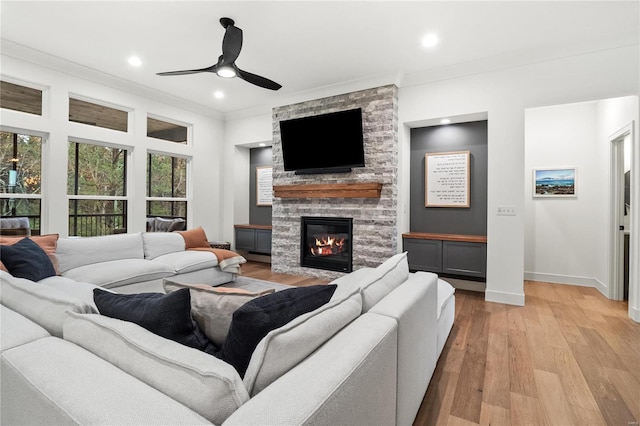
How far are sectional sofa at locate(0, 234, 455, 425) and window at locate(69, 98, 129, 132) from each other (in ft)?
12.4

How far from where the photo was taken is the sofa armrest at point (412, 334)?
1336mm

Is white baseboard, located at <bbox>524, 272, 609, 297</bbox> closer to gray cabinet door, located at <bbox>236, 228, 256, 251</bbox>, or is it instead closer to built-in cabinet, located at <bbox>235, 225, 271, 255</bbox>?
built-in cabinet, located at <bbox>235, 225, 271, 255</bbox>

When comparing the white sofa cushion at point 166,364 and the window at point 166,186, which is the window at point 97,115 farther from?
the white sofa cushion at point 166,364

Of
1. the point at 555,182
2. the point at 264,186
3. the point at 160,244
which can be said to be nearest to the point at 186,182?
the point at 264,186

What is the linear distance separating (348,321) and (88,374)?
31.4 inches

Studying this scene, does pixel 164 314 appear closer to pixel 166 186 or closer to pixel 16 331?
pixel 16 331

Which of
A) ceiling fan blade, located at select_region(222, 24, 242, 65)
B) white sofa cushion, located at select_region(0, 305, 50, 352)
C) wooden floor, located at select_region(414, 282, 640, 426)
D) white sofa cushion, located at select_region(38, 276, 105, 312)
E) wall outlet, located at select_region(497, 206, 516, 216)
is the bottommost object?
wooden floor, located at select_region(414, 282, 640, 426)

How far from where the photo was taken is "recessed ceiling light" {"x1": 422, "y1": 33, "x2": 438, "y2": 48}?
3277 millimetres

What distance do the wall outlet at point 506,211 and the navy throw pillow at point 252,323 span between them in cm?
344

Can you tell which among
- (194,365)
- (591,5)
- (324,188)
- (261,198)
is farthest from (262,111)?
(194,365)

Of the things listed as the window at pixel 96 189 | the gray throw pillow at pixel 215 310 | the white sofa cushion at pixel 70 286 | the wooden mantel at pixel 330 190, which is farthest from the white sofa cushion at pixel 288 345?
the window at pixel 96 189

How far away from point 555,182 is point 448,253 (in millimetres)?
2140

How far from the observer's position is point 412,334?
4.75 feet

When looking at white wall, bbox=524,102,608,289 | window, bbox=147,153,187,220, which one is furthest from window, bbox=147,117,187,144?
white wall, bbox=524,102,608,289
